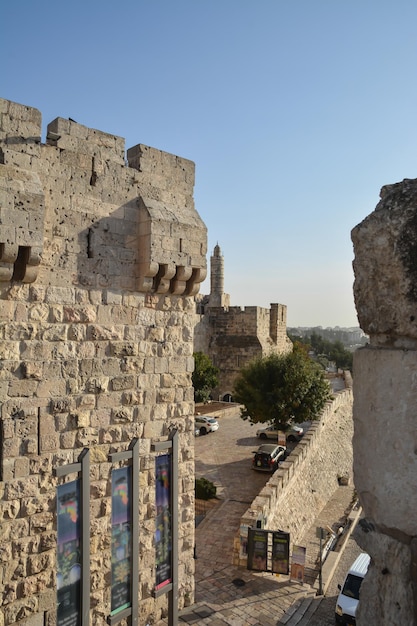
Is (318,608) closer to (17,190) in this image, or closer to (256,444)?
(17,190)

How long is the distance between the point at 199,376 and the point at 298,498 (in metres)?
11.1

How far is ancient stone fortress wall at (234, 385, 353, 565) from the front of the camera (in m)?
10.0

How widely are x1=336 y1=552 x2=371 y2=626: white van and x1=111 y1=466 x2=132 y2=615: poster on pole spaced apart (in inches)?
137

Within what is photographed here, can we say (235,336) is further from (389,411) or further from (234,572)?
(389,411)

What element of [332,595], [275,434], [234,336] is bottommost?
[332,595]

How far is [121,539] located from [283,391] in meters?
12.3

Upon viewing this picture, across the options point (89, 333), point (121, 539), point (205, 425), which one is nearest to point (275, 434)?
point (205, 425)

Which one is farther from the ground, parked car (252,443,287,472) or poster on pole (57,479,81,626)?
poster on pole (57,479,81,626)

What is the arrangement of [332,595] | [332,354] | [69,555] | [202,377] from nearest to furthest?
[69,555] → [332,595] → [202,377] → [332,354]

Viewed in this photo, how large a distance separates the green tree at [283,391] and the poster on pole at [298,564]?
8.40 metres

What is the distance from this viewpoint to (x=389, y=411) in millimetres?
1596

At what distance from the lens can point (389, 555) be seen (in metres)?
1.58

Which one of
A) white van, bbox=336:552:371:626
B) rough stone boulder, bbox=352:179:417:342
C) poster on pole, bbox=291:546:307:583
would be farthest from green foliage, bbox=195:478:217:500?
rough stone boulder, bbox=352:179:417:342

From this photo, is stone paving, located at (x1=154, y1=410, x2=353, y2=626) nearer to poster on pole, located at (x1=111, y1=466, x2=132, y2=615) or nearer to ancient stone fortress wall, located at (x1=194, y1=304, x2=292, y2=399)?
poster on pole, located at (x1=111, y1=466, x2=132, y2=615)
